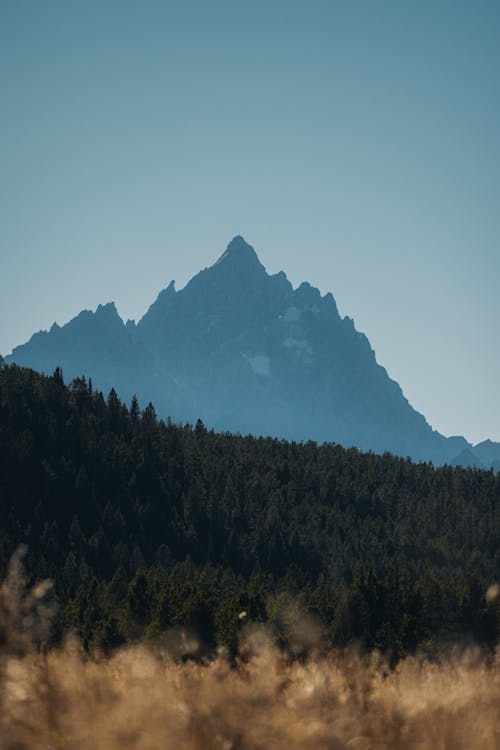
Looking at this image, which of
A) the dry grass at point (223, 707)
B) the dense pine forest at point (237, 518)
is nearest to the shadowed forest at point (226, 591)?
the dry grass at point (223, 707)

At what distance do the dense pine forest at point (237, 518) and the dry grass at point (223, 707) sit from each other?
6634 centimetres

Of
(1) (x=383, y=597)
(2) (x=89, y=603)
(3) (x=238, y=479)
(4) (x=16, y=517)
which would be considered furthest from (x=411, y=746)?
(3) (x=238, y=479)

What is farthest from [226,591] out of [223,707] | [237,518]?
[223,707]

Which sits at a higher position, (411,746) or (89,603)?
(411,746)

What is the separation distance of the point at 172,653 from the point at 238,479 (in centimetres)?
15897

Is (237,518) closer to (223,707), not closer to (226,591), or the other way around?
(226,591)

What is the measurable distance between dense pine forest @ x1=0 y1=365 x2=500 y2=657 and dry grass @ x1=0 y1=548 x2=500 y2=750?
66.3m

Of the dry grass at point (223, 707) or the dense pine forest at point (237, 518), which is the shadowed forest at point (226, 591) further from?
the dense pine forest at point (237, 518)

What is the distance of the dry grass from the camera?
29.0 ft

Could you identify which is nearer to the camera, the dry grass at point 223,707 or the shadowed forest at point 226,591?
the dry grass at point 223,707

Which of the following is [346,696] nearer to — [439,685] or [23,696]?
[439,685]

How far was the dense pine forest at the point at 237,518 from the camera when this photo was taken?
288ft

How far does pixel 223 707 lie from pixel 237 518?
14839 cm

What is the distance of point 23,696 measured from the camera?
9.24 metres
